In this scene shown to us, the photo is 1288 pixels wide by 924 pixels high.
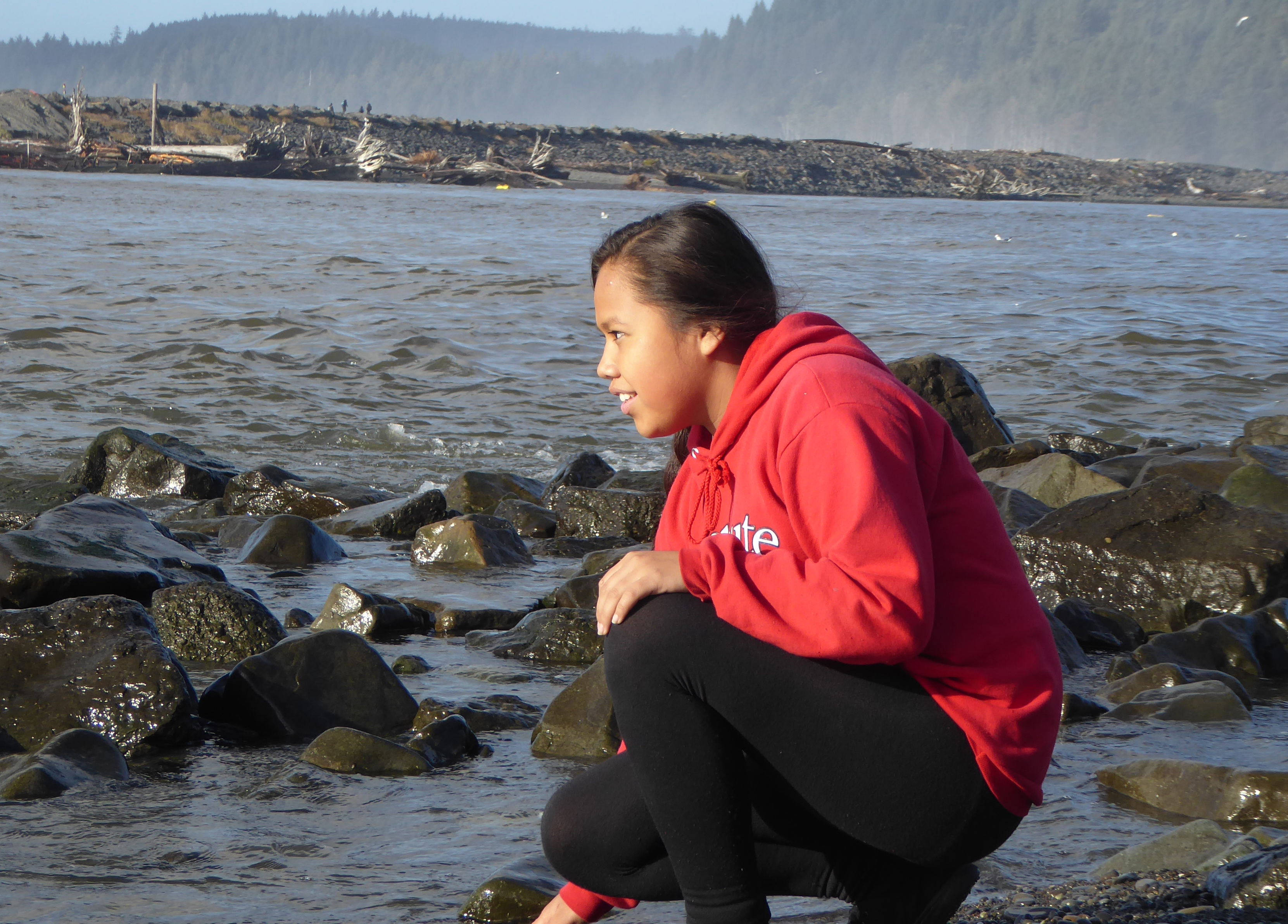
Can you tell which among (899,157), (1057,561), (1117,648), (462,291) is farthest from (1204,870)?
(899,157)

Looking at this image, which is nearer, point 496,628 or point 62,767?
point 62,767

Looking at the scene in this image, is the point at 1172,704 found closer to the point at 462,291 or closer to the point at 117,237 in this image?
the point at 462,291

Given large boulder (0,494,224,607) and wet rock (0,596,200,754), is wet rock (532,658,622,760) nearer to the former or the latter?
wet rock (0,596,200,754)

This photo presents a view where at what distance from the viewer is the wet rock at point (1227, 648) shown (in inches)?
159

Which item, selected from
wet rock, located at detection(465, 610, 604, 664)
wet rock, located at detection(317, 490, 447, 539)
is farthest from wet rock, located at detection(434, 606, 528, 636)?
wet rock, located at detection(317, 490, 447, 539)

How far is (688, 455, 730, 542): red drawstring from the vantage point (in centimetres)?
191

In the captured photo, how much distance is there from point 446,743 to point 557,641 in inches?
39.0

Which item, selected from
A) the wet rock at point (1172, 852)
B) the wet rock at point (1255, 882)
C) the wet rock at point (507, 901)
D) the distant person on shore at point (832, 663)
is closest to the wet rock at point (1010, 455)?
the wet rock at point (1172, 852)

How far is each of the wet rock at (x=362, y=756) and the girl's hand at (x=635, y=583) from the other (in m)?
1.42

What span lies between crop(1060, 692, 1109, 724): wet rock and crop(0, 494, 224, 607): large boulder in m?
2.89

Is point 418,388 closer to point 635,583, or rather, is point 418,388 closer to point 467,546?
point 467,546

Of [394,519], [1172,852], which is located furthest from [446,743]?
[394,519]

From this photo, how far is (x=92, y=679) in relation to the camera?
3.26 metres

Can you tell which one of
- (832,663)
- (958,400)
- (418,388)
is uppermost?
(832,663)
